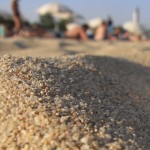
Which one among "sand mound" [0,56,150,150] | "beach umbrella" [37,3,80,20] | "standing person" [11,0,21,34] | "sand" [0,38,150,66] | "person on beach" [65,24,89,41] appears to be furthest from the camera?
"beach umbrella" [37,3,80,20]

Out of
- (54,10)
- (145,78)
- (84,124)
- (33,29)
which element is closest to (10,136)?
(84,124)

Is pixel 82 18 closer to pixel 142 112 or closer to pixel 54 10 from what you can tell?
pixel 54 10

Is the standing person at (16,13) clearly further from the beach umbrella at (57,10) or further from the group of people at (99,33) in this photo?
the beach umbrella at (57,10)

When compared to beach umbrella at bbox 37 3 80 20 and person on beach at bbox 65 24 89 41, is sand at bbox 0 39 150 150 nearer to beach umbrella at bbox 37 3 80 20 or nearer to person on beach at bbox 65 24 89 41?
person on beach at bbox 65 24 89 41

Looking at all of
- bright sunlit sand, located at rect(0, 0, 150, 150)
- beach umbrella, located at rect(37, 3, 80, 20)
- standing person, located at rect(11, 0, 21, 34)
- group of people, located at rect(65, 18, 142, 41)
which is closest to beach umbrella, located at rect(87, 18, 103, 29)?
beach umbrella, located at rect(37, 3, 80, 20)

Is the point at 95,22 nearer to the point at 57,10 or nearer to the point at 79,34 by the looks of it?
the point at 57,10

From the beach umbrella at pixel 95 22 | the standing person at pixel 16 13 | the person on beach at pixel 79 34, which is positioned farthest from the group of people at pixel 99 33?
the beach umbrella at pixel 95 22

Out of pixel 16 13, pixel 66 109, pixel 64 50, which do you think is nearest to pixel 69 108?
pixel 66 109
